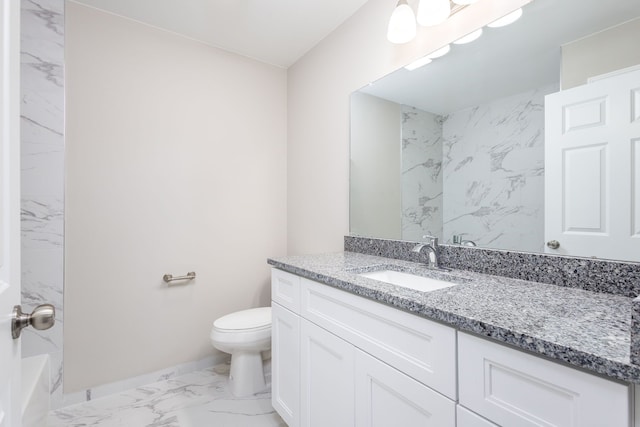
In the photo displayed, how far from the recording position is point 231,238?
7.50ft

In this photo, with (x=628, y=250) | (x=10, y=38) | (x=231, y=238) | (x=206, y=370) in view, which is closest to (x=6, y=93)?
(x=10, y=38)

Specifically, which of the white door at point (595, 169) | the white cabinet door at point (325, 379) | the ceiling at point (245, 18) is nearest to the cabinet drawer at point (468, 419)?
the white cabinet door at point (325, 379)

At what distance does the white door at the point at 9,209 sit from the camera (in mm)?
557

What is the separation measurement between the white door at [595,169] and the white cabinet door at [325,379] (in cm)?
83

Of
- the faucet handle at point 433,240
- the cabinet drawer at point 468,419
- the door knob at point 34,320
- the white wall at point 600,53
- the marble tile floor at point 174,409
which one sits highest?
the white wall at point 600,53

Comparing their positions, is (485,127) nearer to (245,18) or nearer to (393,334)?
(393,334)

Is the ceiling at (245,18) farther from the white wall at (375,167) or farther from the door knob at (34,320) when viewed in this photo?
the door knob at (34,320)

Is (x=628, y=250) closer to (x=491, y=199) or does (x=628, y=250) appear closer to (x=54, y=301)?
(x=491, y=199)

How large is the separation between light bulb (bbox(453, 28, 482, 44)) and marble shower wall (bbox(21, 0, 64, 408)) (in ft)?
6.89

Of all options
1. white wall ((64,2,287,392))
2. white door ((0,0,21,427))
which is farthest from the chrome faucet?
white wall ((64,2,287,392))

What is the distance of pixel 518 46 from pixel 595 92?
36cm

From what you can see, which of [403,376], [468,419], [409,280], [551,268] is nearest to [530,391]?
[468,419]

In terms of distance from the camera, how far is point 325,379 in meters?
1.20

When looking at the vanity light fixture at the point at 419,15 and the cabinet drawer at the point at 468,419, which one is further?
the vanity light fixture at the point at 419,15
